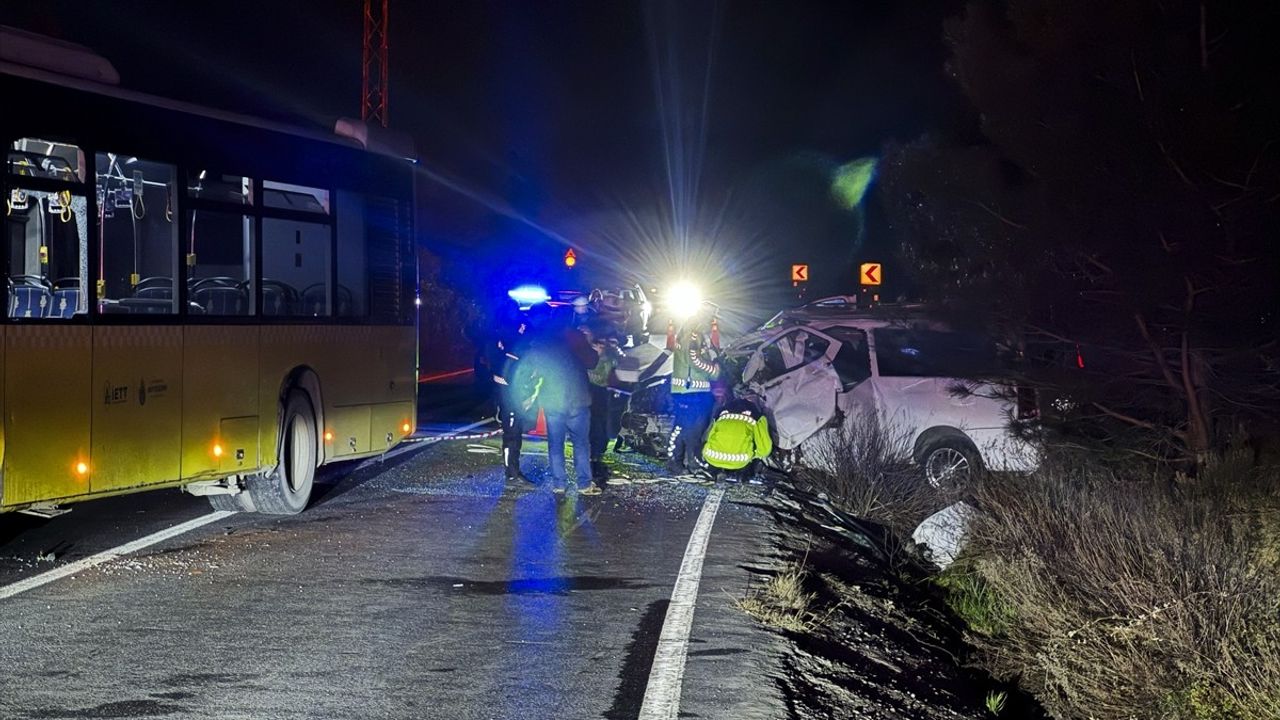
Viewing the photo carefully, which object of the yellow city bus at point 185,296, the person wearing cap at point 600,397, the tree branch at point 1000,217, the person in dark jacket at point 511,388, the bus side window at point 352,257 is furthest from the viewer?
the person wearing cap at point 600,397

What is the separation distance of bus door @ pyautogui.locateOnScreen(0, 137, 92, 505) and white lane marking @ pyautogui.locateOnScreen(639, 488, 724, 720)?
13.2 ft

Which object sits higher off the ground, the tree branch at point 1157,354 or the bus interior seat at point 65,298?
the bus interior seat at point 65,298

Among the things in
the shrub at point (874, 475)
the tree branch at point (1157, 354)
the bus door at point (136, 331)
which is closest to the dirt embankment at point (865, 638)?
the shrub at point (874, 475)

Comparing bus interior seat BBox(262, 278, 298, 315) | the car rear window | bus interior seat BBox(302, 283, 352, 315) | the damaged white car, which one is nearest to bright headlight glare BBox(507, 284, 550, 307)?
the damaged white car

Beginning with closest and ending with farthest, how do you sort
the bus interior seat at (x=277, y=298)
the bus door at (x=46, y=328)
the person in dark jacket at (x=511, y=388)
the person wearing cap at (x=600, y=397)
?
the bus door at (x=46, y=328) < the bus interior seat at (x=277, y=298) < the person in dark jacket at (x=511, y=388) < the person wearing cap at (x=600, y=397)

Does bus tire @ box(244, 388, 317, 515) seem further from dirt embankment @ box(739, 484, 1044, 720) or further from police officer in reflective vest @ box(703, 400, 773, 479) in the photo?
dirt embankment @ box(739, 484, 1044, 720)

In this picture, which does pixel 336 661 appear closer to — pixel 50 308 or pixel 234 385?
pixel 50 308

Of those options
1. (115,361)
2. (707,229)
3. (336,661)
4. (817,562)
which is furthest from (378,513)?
(707,229)

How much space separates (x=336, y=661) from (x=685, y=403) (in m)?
7.28

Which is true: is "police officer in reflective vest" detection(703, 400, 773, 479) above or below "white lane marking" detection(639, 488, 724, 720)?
above

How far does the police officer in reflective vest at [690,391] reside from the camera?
525 inches

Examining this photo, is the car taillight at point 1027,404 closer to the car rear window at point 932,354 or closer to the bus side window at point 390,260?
the car rear window at point 932,354

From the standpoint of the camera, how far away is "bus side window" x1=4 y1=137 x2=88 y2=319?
834 cm

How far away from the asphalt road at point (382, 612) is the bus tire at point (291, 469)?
0.18 metres
